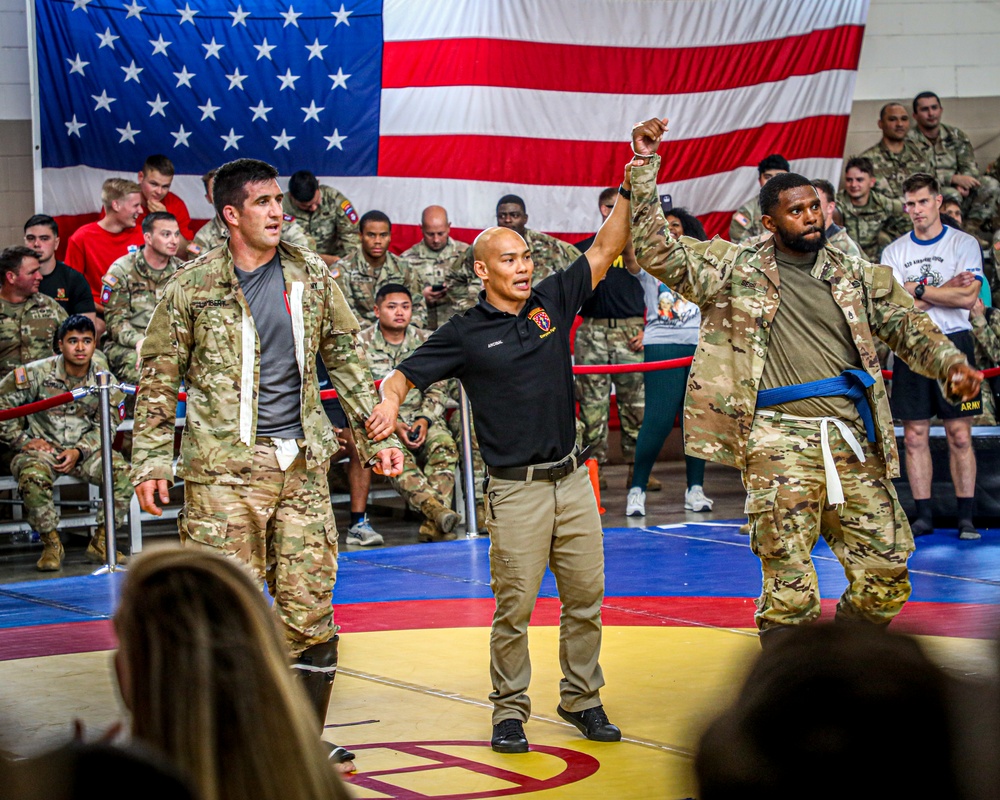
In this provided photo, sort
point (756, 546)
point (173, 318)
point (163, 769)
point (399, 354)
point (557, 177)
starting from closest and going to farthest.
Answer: point (163, 769) → point (173, 318) → point (756, 546) → point (399, 354) → point (557, 177)

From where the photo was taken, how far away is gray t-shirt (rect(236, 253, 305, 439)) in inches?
207

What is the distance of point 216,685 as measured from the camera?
1779mm

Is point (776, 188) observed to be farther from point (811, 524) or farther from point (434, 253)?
point (434, 253)

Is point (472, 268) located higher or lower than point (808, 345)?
higher

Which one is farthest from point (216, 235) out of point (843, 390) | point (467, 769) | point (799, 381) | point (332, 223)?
point (467, 769)

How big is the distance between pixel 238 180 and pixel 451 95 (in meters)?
8.61

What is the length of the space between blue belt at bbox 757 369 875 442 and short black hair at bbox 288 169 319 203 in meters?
6.91

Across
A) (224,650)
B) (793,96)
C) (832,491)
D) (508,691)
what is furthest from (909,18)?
(224,650)

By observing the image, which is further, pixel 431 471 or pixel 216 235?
pixel 216 235

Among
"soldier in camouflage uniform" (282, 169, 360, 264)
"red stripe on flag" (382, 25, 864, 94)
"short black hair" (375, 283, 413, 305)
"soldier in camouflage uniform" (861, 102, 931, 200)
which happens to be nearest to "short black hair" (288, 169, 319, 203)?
"soldier in camouflage uniform" (282, 169, 360, 264)

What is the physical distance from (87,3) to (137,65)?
0.65m

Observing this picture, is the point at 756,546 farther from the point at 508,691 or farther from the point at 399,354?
the point at 399,354

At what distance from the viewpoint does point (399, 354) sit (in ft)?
34.9

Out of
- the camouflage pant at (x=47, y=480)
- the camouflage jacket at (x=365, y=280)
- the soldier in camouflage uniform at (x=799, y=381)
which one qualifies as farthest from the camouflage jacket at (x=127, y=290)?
the soldier in camouflage uniform at (x=799, y=381)
